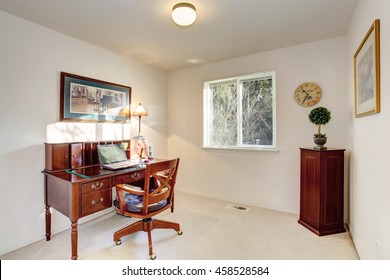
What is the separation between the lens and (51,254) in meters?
1.93

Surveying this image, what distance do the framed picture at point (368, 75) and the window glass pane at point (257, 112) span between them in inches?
48.2

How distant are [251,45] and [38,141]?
2922 mm

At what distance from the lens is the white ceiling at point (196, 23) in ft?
6.15

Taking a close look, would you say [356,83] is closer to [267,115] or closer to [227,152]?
[267,115]

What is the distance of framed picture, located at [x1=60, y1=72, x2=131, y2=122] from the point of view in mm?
2438

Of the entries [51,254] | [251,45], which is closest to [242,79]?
[251,45]

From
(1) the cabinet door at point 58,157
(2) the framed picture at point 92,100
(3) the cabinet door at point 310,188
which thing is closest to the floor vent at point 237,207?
(3) the cabinet door at point 310,188

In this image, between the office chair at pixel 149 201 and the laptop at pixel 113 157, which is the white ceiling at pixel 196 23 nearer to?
the laptop at pixel 113 157

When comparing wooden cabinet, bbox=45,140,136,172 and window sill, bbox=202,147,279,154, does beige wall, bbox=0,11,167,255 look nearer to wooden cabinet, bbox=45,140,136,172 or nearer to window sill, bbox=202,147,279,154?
wooden cabinet, bbox=45,140,136,172

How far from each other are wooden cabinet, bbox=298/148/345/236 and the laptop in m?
2.15

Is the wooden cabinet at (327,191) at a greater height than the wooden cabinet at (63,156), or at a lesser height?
lesser

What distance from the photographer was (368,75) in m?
1.56

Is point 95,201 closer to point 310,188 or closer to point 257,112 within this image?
point 310,188

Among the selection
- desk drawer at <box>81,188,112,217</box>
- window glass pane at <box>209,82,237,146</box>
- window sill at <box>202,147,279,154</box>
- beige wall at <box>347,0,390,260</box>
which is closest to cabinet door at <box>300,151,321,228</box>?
beige wall at <box>347,0,390,260</box>
